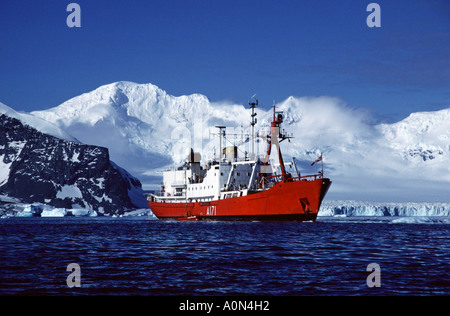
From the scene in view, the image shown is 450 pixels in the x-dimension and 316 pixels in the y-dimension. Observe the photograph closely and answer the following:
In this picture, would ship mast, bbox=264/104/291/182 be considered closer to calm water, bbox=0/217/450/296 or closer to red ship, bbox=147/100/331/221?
red ship, bbox=147/100/331/221

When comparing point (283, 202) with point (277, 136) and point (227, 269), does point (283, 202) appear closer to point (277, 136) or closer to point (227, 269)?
point (277, 136)

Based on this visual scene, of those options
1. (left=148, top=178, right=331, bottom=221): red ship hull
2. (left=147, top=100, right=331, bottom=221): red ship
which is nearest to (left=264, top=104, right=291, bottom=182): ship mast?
(left=147, top=100, right=331, bottom=221): red ship

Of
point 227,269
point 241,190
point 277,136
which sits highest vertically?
point 277,136

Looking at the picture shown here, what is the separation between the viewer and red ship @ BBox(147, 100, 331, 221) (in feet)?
229

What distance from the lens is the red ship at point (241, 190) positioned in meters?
69.9

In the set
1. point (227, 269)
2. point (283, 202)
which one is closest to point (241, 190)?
point (283, 202)

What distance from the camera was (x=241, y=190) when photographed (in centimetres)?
7712

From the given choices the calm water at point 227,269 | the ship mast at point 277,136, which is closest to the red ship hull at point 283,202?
the ship mast at point 277,136

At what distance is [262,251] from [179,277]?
1044 centimetres
